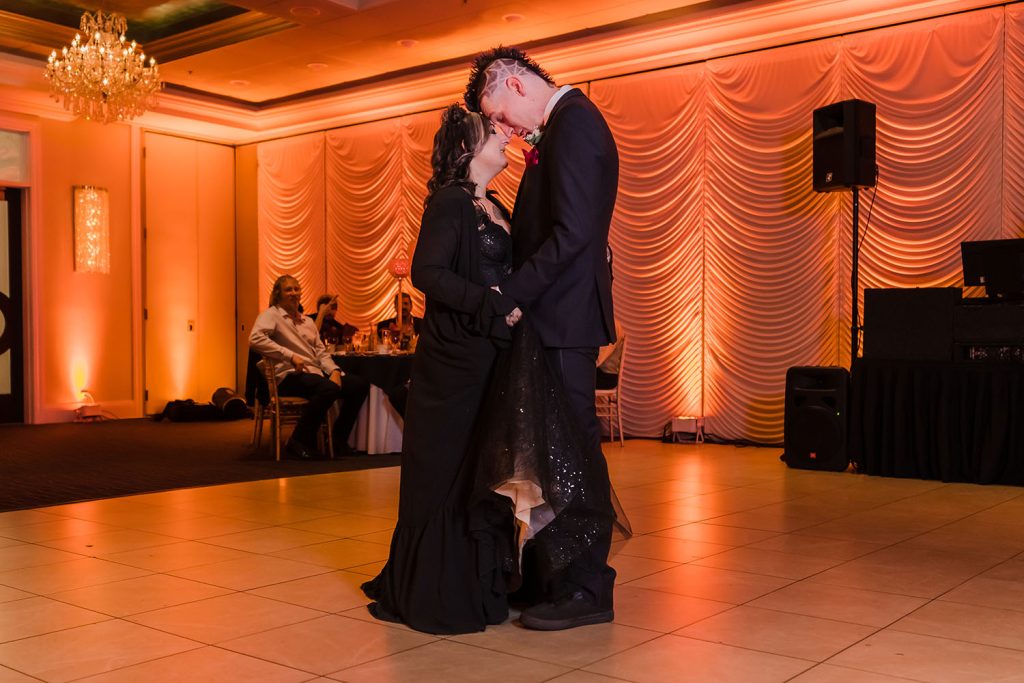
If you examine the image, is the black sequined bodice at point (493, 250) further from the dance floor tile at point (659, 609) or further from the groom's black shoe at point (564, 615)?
the dance floor tile at point (659, 609)

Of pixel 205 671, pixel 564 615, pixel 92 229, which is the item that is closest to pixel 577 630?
pixel 564 615

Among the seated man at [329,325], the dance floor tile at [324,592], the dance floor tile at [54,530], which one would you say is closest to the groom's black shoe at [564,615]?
the dance floor tile at [324,592]

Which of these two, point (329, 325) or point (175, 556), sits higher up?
point (329, 325)

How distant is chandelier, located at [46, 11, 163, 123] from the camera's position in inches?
314

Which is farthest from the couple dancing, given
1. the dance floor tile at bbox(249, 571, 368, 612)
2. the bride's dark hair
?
the dance floor tile at bbox(249, 571, 368, 612)

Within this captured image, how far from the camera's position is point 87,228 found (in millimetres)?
10406

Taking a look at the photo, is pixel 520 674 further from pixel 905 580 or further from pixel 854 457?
pixel 854 457

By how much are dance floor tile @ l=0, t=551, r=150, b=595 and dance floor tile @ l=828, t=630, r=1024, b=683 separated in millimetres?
2447

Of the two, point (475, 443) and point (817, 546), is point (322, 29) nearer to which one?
point (817, 546)

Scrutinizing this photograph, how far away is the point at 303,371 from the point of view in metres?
7.04

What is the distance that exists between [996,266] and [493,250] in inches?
161

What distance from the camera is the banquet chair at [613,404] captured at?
26.0 ft

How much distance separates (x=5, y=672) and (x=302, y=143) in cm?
948

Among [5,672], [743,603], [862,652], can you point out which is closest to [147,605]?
[5,672]
